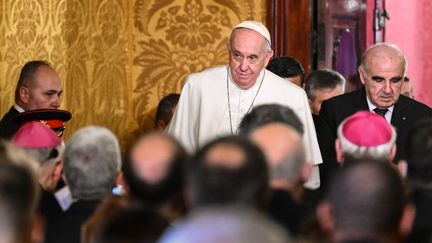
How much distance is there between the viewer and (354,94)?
5758 mm

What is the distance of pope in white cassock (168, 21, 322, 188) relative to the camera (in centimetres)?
556

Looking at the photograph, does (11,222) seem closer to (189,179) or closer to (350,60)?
(189,179)

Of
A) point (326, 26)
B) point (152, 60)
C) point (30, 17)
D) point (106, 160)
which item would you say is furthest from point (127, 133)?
point (106, 160)

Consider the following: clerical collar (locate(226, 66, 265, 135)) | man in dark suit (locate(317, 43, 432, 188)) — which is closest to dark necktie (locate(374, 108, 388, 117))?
man in dark suit (locate(317, 43, 432, 188))

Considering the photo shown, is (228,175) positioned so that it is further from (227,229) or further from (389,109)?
(389,109)

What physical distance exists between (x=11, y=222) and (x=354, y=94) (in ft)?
11.4

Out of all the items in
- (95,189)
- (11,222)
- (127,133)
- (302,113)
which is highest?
(11,222)

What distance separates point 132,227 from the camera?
252cm

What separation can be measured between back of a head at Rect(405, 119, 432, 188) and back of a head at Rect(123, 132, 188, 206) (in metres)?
0.77

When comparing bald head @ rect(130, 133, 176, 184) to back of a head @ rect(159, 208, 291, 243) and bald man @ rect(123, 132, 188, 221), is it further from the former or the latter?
back of a head @ rect(159, 208, 291, 243)

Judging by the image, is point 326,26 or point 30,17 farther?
point 326,26

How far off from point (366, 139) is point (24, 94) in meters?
2.68

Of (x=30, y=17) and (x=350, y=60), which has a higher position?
(x=30, y=17)

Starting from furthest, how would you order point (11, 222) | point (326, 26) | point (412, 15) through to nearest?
1. point (412, 15)
2. point (326, 26)
3. point (11, 222)
